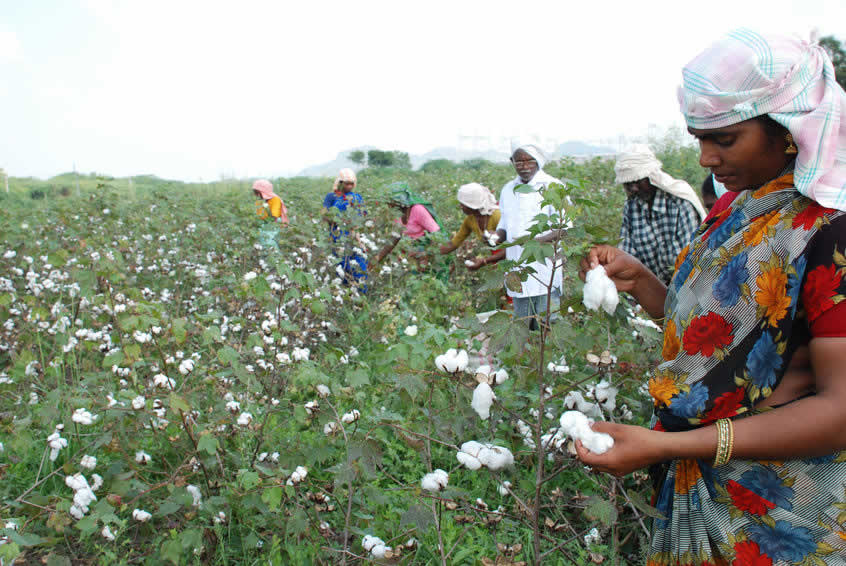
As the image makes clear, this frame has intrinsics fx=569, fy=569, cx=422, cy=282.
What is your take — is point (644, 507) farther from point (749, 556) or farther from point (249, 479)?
point (249, 479)

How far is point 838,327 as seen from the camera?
0.77 meters

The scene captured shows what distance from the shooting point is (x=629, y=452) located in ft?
2.89

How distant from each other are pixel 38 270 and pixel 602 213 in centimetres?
530

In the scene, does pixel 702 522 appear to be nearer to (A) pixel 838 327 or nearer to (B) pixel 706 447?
(B) pixel 706 447

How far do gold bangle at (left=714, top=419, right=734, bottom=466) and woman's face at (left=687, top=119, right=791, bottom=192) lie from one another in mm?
386

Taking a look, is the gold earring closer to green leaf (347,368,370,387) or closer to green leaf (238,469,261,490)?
green leaf (347,368,370,387)

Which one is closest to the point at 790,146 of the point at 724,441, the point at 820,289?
the point at 820,289

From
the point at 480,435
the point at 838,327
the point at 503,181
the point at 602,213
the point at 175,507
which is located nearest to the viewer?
the point at 838,327

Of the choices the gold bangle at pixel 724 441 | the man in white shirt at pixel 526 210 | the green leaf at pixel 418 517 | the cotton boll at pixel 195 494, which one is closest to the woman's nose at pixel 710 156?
the gold bangle at pixel 724 441

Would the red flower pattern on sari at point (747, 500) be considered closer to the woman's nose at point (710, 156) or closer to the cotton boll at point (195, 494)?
the woman's nose at point (710, 156)

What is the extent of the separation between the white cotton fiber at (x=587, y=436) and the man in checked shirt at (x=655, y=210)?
2.28 meters

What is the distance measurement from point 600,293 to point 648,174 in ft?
7.15

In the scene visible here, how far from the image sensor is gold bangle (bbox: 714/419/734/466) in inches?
34.0

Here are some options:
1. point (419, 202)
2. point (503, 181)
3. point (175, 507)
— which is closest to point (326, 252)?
point (419, 202)
